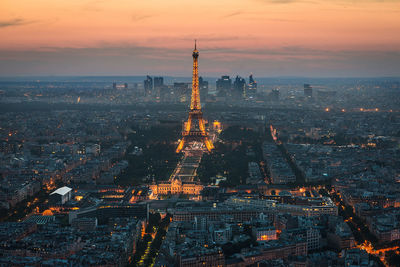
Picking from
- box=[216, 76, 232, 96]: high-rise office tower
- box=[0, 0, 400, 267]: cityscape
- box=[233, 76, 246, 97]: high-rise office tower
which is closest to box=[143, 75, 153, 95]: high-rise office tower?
box=[216, 76, 232, 96]: high-rise office tower

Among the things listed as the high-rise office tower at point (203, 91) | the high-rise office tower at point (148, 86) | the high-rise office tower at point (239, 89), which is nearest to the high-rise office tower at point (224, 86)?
the high-rise office tower at point (239, 89)

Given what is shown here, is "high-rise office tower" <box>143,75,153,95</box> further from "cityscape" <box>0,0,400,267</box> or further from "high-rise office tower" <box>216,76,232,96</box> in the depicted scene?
"cityscape" <box>0,0,400,267</box>

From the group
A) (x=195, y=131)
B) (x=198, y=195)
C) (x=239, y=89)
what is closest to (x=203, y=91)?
(x=239, y=89)

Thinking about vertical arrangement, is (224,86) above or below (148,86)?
above

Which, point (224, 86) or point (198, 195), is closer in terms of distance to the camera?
point (198, 195)

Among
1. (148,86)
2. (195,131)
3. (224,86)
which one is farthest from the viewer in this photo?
(148,86)

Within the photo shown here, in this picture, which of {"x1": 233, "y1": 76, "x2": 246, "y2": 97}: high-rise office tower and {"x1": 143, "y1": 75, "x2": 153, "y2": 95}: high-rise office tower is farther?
{"x1": 143, "y1": 75, "x2": 153, "y2": 95}: high-rise office tower

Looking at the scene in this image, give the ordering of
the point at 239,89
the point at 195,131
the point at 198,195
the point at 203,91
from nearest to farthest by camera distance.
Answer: the point at 198,195 < the point at 195,131 < the point at 203,91 < the point at 239,89

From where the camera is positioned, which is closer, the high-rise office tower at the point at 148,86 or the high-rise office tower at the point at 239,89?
the high-rise office tower at the point at 239,89

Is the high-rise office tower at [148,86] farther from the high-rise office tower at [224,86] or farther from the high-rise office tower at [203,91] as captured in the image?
the high-rise office tower at [224,86]

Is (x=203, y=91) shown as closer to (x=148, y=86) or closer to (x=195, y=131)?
(x=148, y=86)

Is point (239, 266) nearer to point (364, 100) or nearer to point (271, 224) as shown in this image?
point (271, 224)
